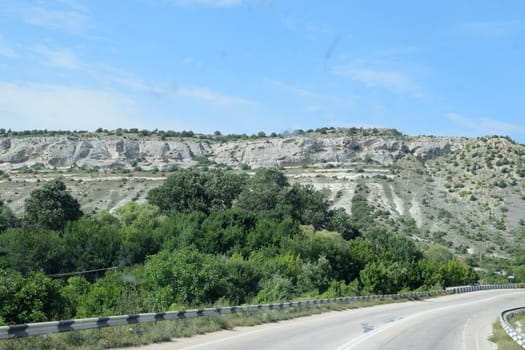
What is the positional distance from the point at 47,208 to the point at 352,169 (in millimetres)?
86125

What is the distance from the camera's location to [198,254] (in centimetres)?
4378

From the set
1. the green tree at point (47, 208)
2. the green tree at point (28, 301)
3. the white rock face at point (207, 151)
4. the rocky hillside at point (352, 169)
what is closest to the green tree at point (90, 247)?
the green tree at point (47, 208)

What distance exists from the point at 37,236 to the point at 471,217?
79.7 m

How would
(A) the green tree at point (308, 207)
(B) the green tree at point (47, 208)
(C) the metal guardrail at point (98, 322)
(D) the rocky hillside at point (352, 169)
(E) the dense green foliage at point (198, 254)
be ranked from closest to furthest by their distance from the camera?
(C) the metal guardrail at point (98, 322) → (E) the dense green foliage at point (198, 254) → (B) the green tree at point (47, 208) → (A) the green tree at point (308, 207) → (D) the rocky hillside at point (352, 169)

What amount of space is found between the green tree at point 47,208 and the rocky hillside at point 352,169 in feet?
107

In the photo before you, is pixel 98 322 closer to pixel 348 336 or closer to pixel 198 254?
pixel 348 336

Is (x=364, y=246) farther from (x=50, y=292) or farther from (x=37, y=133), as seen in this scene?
(x=37, y=133)

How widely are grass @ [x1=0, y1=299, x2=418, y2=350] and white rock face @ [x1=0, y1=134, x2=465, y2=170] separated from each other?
5860 inches

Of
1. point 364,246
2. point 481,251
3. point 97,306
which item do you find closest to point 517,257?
point 481,251

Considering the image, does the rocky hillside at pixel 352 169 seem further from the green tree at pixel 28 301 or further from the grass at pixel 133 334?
the grass at pixel 133 334

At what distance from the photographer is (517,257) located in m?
105

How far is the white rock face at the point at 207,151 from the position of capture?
172 meters

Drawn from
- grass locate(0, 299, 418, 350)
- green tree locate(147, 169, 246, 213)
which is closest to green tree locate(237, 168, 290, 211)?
green tree locate(147, 169, 246, 213)

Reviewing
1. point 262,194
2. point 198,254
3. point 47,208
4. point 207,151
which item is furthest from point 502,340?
point 207,151
